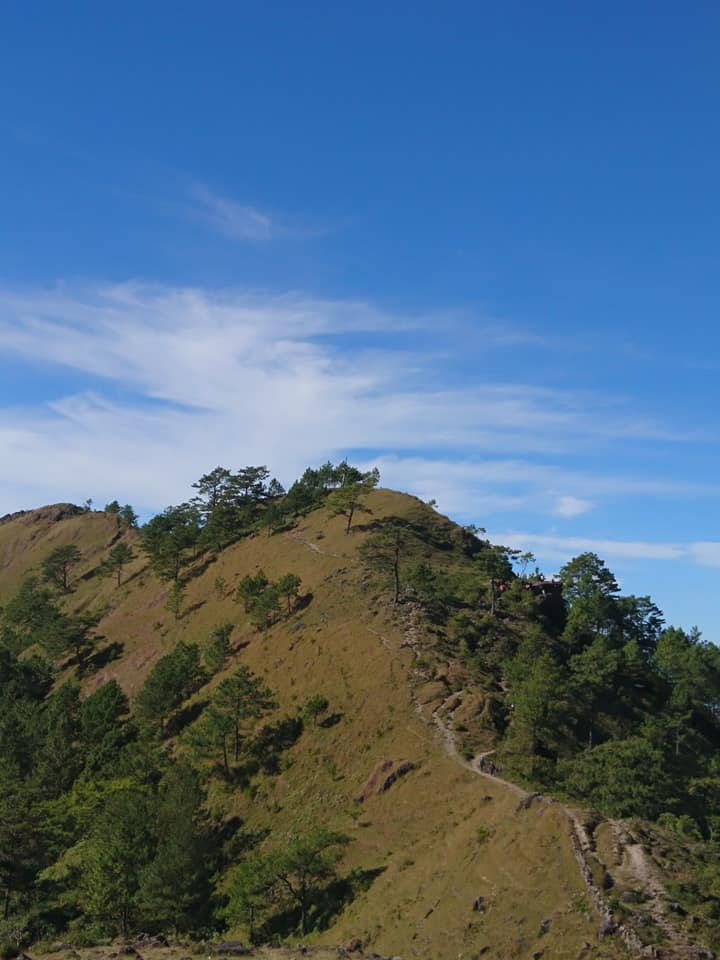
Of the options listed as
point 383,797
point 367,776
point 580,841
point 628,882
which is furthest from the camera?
point 367,776

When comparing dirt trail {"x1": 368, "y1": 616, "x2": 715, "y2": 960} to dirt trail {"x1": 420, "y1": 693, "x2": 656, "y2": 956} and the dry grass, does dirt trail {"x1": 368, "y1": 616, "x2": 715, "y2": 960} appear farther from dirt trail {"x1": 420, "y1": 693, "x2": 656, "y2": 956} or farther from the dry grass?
the dry grass

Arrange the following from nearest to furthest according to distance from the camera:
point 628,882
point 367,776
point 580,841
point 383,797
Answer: point 628,882
point 580,841
point 383,797
point 367,776

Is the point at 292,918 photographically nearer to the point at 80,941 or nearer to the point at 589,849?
the point at 80,941

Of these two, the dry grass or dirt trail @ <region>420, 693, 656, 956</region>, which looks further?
the dry grass

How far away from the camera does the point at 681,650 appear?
11800 centimetres

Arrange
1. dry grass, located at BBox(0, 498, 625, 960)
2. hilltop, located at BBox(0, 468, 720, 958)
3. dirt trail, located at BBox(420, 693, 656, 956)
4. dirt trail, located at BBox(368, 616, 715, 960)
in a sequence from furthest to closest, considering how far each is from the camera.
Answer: hilltop, located at BBox(0, 468, 720, 958) → dry grass, located at BBox(0, 498, 625, 960) → dirt trail, located at BBox(420, 693, 656, 956) → dirt trail, located at BBox(368, 616, 715, 960)

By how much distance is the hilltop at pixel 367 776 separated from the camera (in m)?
42.4

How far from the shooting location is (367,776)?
6825 cm

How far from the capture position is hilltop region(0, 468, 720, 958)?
42438mm

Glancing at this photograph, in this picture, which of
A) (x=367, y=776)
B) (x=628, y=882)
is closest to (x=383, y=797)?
(x=367, y=776)

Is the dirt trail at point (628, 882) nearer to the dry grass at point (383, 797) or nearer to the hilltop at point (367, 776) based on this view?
the hilltop at point (367, 776)

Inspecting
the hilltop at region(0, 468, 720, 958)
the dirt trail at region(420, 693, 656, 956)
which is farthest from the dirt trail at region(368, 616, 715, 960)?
the hilltop at region(0, 468, 720, 958)

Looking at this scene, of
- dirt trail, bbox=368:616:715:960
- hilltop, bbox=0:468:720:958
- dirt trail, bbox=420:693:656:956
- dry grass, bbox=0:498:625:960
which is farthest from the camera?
hilltop, bbox=0:468:720:958

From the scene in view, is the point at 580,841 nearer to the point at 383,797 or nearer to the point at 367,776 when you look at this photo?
the point at 383,797
